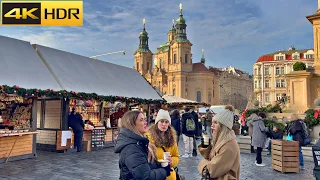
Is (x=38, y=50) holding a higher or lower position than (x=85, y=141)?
higher

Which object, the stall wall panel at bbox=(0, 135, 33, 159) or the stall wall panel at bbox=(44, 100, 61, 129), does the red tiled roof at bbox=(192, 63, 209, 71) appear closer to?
the stall wall panel at bbox=(44, 100, 61, 129)

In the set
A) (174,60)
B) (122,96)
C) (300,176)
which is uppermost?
(174,60)

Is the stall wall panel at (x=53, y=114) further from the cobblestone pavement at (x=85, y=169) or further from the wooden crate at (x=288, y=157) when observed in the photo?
the wooden crate at (x=288, y=157)

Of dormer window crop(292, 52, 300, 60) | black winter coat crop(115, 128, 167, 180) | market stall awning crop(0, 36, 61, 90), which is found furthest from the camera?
dormer window crop(292, 52, 300, 60)

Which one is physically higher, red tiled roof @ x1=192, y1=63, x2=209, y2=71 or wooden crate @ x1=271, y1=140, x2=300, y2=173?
red tiled roof @ x1=192, y1=63, x2=209, y2=71

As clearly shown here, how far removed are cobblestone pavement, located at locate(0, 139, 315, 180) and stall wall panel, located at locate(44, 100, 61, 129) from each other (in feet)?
4.84

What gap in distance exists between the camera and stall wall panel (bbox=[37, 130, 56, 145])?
12.0 m

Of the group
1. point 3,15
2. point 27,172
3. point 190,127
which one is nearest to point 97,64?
point 3,15

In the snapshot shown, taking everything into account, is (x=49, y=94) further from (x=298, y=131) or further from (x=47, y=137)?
(x=298, y=131)

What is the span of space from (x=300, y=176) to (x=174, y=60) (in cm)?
7901

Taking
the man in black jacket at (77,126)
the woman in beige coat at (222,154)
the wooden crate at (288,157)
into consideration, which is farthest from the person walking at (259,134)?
the man in black jacket at (77,126)

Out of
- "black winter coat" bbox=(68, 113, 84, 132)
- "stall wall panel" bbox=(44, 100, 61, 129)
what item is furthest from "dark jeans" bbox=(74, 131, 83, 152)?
"stall wall panel" bbox=(44, 100, 61, 129)

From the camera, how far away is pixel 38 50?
1209 cm

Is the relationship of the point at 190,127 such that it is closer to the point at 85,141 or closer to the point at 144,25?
the point at 85,141
